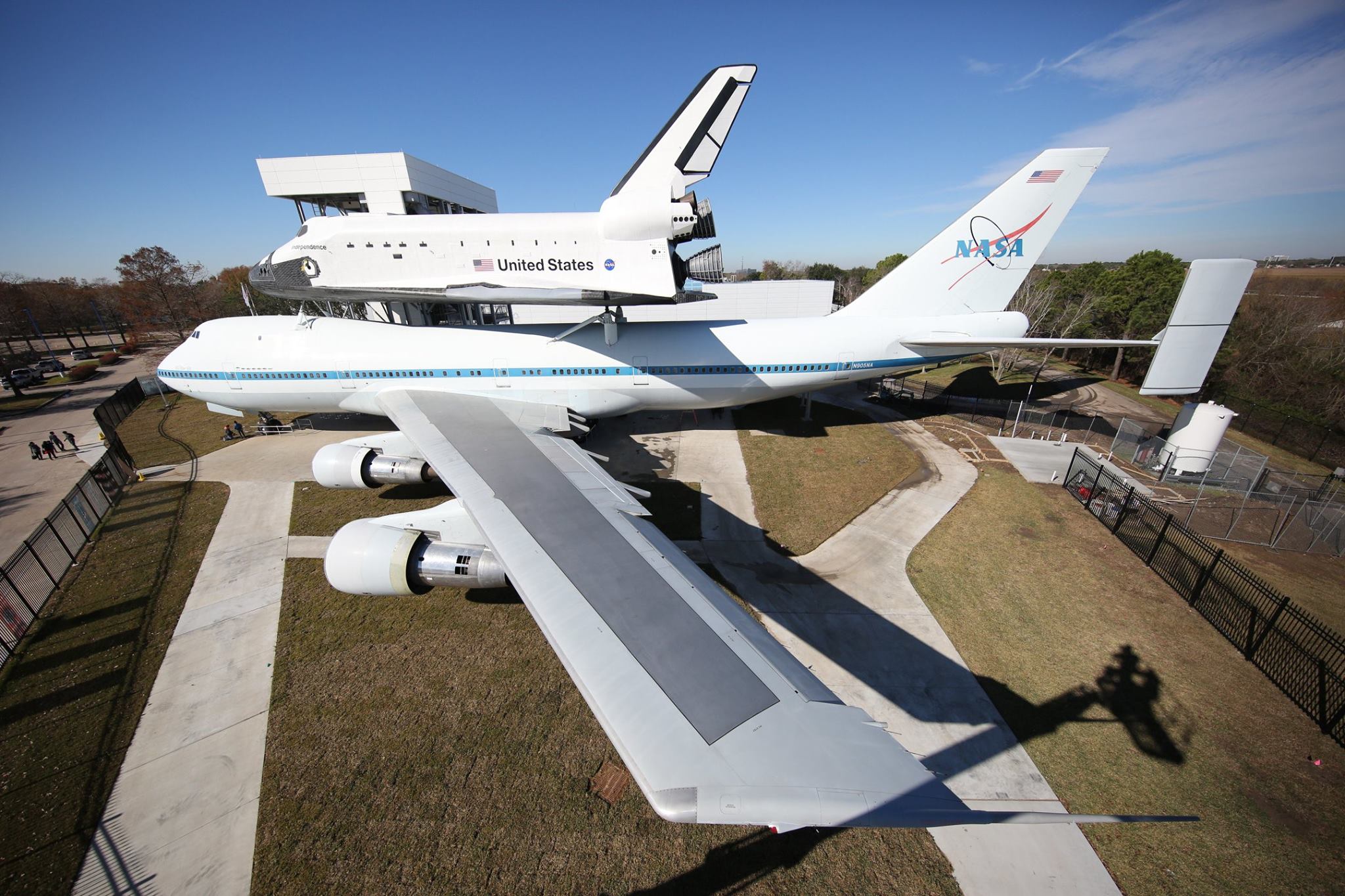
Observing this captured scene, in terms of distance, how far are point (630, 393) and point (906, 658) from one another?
11469 mm

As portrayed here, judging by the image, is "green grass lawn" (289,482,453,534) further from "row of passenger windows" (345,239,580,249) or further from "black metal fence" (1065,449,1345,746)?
"black metal fence" (1065,449,1345,746)

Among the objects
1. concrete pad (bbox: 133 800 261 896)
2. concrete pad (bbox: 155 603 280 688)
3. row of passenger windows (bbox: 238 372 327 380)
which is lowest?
concrete pad (bbox: 133 800 261 896)

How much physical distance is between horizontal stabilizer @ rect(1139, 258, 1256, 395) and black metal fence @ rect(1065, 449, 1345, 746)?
5257mm

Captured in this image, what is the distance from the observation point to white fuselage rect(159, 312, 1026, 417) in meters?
15.2

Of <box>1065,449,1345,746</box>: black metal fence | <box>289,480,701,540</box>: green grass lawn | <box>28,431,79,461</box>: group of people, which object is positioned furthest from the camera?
<box>28,431,79,461</box>: group of people

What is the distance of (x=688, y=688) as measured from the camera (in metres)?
4.35

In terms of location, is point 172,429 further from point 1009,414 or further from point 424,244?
point 1009,414

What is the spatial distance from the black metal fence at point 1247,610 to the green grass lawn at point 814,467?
6.11 m

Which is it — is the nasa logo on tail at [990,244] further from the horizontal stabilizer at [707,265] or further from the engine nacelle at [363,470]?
the engine nacelle at [363,470]

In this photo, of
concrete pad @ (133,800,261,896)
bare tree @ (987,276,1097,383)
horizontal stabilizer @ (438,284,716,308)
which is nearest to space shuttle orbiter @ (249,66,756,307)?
horizontal stabilizer @ (438,284,716,308)

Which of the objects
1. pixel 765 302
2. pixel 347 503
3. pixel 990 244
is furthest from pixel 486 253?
pixel 765 302

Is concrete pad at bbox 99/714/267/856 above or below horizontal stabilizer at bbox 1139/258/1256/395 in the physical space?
below

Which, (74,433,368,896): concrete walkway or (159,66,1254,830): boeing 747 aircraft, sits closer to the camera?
(159,66,1254,830): boeing 747 aircraft

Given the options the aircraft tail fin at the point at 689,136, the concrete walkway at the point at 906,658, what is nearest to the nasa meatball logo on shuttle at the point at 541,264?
the aircraft tail fin at the point at 689,136
